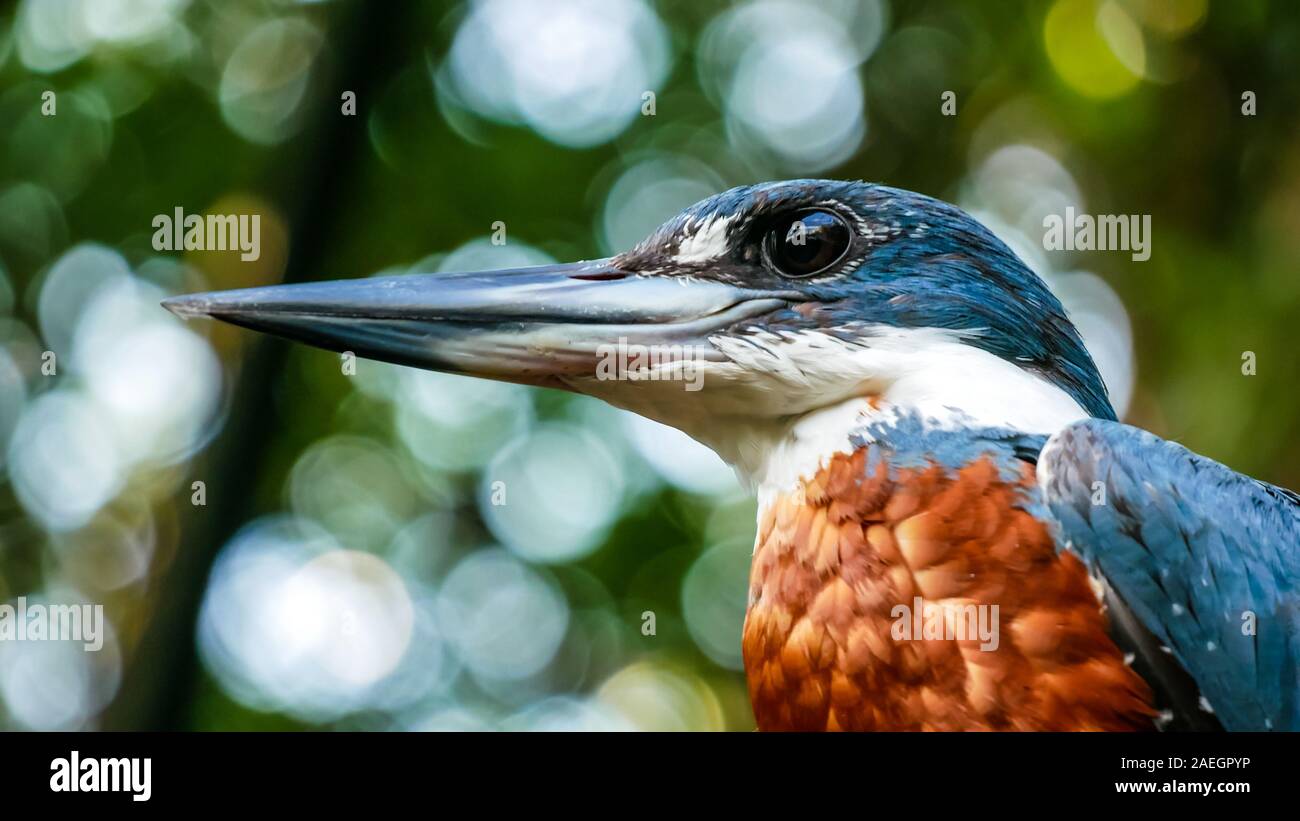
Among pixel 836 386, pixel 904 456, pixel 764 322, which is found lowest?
pixel 904 456

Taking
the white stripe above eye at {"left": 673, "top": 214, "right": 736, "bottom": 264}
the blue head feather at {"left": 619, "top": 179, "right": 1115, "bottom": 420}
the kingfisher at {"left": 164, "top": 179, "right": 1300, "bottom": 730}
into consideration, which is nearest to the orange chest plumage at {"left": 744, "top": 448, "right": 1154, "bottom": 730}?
the kingfisher at {"left": 164, "top": 179, "right": 1300, "bottom": 730}

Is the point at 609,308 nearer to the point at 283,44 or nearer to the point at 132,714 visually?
the point at 132,714

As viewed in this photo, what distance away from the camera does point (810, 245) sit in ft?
8.13

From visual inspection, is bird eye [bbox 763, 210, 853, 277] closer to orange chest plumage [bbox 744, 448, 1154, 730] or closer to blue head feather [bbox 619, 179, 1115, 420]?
blue head feather [bbox 619, 179, 1115, 420]

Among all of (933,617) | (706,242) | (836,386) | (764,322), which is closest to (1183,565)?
(933,617)

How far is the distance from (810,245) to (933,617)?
0.83 m

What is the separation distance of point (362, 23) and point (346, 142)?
0.48 metres

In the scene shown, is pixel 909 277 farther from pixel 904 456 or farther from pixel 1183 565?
pixel 1183 565

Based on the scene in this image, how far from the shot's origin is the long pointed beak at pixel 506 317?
7.55 ft

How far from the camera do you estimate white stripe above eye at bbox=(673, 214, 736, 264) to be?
251cm

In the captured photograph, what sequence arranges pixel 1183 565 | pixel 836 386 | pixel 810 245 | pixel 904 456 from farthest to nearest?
pixel 810 245 → pixel 836 386 → pixel 904 456 → pixel 1183 565

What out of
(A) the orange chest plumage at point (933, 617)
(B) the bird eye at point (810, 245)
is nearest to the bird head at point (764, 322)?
(B) the bird eye at point (810, 245)

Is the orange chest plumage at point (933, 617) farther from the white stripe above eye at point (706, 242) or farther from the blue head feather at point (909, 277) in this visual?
the white stripe above eye at point (706, 242)
